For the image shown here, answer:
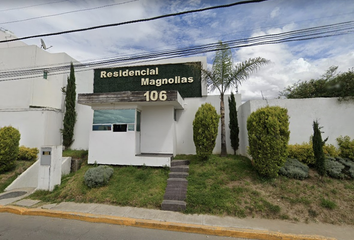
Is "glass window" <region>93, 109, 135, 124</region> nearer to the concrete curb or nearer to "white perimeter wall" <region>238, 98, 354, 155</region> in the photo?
the concrete curb

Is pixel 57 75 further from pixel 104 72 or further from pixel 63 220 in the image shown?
pixel 63 220

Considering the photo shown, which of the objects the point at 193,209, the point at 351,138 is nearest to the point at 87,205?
the point at 193,209

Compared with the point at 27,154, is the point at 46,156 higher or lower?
higher

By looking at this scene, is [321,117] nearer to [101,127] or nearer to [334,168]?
[334,168]

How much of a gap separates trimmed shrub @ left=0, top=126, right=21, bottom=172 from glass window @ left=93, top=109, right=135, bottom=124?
13.1 feet

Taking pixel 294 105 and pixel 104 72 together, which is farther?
pixel 104 72

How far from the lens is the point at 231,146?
30.4 ft

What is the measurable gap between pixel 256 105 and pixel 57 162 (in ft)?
30.3

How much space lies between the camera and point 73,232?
163 inches

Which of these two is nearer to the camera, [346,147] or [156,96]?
[346,147]

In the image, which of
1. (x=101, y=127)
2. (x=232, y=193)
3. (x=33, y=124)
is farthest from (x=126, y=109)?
(x=33, y=124)

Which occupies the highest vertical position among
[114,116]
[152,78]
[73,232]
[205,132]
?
[152,78]

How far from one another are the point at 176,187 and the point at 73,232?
124 inches

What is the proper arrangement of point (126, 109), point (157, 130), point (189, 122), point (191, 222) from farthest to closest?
1. point (189, 122)
2. point (157, 130)
3. point (126, 109)
4. point (191, 222)
